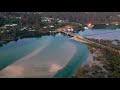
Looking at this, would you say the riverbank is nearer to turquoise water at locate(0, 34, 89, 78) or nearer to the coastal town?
the coastal town

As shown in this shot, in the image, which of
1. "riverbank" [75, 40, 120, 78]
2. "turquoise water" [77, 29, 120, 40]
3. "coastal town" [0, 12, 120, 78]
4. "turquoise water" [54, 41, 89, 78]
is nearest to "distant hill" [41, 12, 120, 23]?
"coastal town" [0, 12, 120, 78]

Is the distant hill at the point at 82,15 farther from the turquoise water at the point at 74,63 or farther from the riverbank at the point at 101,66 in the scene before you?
the riverbank at the point at 101,66

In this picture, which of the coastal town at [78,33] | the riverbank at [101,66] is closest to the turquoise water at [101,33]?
the coastal town at [78,33]

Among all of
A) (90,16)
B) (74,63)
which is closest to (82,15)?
(90,16)

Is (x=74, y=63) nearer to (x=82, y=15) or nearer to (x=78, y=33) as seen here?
(x=78, y=33)
